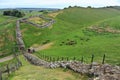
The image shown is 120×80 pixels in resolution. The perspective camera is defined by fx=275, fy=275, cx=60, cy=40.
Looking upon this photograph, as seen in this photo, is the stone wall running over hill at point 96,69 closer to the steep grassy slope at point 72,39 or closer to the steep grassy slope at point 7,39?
the steep grassy slope at point 72,39

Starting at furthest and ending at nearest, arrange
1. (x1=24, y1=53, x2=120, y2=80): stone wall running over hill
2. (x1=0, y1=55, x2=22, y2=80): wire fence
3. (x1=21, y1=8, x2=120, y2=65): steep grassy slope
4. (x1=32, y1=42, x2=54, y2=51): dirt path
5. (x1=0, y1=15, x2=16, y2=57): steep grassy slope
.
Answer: (x1=0, y1=15, x2=16, y2=57): steep grassy slope < (x1=32, y1=42, x2=54, y2=51): dirt path < (x1=21, y1=8, x2=120, y2=65): steep grassy slope < (x1=0, y1=55, x2=22, y2=80): wire fence < (x1=24, y1=53, x2=120, y2=80): stone wall running over hill

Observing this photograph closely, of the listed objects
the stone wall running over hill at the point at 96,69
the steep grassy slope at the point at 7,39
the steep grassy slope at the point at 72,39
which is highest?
the stone wall running over hill at the point at 96,69

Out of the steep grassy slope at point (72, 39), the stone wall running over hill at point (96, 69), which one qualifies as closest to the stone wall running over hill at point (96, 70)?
the stone wall running over hill at point (96, 69)

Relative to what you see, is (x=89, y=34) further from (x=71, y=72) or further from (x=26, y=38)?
(x=71, y=72)

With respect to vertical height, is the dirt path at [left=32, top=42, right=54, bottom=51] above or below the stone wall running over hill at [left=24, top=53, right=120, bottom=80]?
below

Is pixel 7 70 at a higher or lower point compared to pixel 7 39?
higher

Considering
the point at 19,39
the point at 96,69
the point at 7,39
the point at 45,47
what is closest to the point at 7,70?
the point at 96,69

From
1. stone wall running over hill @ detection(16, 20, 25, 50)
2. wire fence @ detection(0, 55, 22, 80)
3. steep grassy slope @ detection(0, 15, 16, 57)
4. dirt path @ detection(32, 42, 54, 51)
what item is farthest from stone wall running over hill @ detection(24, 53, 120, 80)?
steep grassy slope @ detection(0, 15, 16, 57)

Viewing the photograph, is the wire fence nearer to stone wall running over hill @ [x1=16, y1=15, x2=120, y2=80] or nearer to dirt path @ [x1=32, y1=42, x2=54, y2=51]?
stone wall running over hill @ [x1=16, y1=15, x2=120, y2=80]

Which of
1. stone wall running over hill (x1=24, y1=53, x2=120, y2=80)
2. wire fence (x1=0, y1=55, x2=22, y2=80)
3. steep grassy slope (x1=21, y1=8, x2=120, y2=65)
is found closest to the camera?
stone wall running over hill (x1=24, y1=53, x2=120, y2=80)

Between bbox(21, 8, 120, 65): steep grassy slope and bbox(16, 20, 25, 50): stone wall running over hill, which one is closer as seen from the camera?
bbox(21, 8, 120, 65): steep grassy slope

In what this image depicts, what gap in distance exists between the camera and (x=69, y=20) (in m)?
152

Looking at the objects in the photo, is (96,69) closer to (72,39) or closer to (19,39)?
(72,39)

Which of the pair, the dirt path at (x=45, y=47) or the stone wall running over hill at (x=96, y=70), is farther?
the dirt path at (x=45, y=47)
